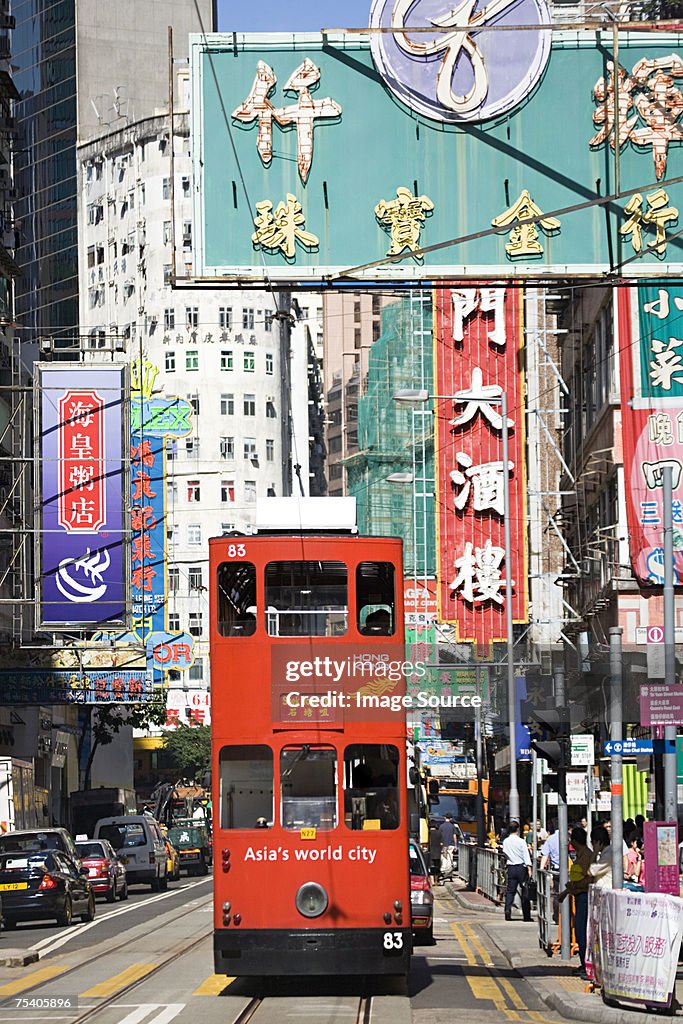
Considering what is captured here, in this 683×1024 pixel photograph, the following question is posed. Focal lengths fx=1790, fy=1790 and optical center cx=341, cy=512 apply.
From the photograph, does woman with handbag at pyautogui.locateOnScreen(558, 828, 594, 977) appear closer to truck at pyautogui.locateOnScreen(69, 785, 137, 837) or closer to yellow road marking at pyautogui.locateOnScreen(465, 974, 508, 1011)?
yellow road marking at pyautogui.locateOnScreen(465, 974, 508, 1011)

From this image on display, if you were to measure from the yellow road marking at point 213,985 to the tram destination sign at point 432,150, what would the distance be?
7.55m

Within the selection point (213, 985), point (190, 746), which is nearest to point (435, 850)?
point (213, 985)

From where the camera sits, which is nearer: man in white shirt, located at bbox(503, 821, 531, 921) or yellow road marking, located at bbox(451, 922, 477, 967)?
yellow road marking, located at bbox(451, 922, 477, 967)

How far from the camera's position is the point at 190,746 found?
10819 cm

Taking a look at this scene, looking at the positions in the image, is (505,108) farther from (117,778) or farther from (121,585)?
(117,778)

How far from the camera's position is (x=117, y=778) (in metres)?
96.1

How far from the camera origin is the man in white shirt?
30.5 meters

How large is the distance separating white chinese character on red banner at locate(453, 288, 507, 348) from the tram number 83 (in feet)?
107

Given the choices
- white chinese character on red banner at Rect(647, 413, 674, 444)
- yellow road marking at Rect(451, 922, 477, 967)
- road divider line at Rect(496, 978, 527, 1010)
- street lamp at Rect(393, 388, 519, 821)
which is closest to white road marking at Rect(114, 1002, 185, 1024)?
road divider line at Rect(496, 978, 527, 1010)

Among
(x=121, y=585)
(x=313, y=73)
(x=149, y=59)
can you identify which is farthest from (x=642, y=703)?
(x=149, y=59)

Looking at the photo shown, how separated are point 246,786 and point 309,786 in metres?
0.65

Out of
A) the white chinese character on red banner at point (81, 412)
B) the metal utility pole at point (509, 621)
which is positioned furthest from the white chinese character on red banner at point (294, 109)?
the white chinese character on red banner at point (81, 412)

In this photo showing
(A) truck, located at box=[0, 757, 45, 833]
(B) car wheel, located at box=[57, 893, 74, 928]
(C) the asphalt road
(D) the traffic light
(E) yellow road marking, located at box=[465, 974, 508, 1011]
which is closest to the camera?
(C) the asphalt road

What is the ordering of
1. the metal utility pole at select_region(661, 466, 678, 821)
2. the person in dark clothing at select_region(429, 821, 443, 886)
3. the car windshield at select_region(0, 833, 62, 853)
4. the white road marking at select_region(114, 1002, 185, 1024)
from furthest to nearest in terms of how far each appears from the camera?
the person in dark clothing at select_region(429, 821, 443, 886) → the car windshield at select_region(0, 833, 62, 853) → the metal utility pole at select_region(661, 466, 678, 821) → the white road marking at select_region(114, 1002, 185, 1024)
